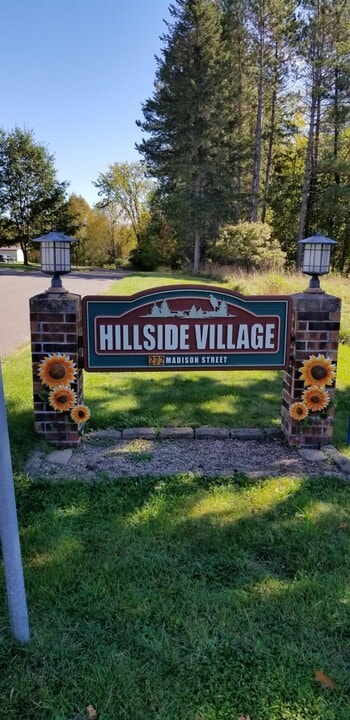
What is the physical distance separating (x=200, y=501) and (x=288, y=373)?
1418mm

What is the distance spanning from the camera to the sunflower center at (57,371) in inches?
136

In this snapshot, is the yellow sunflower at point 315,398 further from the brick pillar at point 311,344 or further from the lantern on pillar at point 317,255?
the lantern on pillar at point 317,255

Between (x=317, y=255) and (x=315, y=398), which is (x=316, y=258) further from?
(x=315, y=398)

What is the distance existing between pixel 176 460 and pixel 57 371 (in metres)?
1.05

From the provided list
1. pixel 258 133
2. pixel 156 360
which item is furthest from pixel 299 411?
pixel 258 133

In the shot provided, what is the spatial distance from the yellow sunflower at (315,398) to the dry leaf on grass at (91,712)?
2.55 meters

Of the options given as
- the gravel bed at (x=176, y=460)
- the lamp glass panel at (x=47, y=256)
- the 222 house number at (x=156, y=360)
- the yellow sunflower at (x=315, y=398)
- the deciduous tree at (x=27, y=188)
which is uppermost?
the deciduous tree at (x=27, y=188)

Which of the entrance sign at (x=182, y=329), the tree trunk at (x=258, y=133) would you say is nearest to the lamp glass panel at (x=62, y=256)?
the entrance sign at (x=182, y=329)

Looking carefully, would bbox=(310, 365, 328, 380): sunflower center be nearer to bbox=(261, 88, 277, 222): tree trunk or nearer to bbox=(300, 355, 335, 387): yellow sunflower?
bbox=(300, 355, 335, 387): yellow sunflower

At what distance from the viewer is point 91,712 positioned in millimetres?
1505

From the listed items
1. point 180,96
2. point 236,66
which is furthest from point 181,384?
point 236,66

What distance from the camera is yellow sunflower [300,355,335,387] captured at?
143 inches

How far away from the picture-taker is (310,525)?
2559mm

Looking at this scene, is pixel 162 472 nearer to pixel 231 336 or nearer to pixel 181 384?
pixel 231 336
